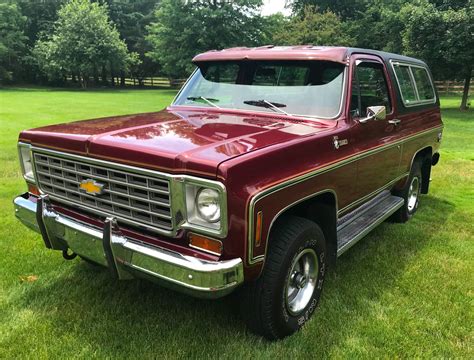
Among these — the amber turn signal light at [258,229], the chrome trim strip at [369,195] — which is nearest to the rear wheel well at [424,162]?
the chrome trim strip at [369,195]

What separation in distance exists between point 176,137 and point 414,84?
3.63 metres

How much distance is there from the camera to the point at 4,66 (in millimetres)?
44969

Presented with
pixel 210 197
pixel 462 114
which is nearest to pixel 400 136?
pixel 210 197

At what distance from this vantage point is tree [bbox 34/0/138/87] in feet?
137

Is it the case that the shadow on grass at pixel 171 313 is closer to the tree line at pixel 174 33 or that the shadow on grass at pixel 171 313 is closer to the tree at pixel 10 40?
the tree line at pixel 174 33

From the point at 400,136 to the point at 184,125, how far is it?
2.51m

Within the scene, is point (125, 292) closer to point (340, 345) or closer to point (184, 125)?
point (184, 125)

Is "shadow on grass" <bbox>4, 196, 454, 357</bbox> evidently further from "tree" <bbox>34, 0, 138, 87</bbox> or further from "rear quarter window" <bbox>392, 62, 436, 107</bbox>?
"tree" <bbox>34, 0, 138, 87</bbox>

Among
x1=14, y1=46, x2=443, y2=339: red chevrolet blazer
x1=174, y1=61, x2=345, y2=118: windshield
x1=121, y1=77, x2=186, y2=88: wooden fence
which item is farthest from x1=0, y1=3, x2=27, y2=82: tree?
x1=14, y1=46, x2=443, y2=339: red chevrolet blazer

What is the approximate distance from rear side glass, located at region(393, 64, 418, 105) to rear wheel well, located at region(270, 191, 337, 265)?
82.9 inches

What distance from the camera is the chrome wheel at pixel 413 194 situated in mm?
5918

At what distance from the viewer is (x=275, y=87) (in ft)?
13.6

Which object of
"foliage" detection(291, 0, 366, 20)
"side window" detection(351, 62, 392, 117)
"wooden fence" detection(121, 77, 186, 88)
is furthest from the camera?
"wooden fence" detection(121, 77, 186, 88)

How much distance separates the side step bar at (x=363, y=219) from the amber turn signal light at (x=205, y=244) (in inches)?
56.0
